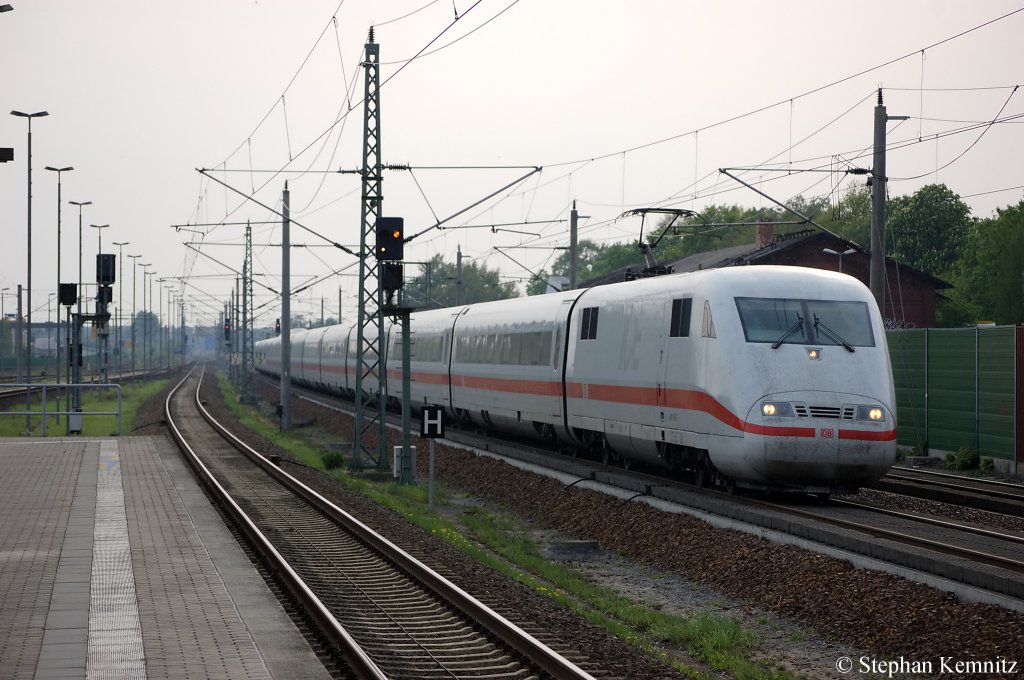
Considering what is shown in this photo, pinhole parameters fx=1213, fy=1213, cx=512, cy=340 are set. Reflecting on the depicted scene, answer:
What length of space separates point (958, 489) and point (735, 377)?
606cm

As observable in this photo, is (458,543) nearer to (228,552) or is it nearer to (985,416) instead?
(228,552)

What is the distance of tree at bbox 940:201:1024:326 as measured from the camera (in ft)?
255

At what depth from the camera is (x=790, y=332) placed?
58.2ft

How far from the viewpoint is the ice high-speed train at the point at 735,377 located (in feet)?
55.5

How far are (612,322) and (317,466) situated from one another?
12.3 meters

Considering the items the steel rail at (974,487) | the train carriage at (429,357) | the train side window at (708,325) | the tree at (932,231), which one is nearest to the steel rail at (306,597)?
the train side window at (708,325)

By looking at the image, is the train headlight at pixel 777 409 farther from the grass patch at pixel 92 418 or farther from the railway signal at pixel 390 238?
the grass patch at pixel 92 418

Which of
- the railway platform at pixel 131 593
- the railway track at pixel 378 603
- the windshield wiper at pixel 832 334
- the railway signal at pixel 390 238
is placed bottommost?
the railway track at pixel 378 603

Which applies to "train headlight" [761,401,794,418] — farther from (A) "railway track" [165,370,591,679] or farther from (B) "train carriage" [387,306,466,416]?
(B) "train carriage" [387,306,466,416]

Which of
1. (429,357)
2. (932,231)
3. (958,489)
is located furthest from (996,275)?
(958,489)

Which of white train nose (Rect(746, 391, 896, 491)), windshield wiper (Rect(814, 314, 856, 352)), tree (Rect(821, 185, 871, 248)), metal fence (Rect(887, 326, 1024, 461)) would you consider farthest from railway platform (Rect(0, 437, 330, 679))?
tree (Rect(821, 185, 871, 248))

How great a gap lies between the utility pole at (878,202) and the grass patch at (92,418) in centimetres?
2681

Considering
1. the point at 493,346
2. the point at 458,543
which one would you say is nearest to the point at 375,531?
the point at 458,543

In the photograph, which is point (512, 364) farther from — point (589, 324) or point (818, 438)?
point (818, 438)
